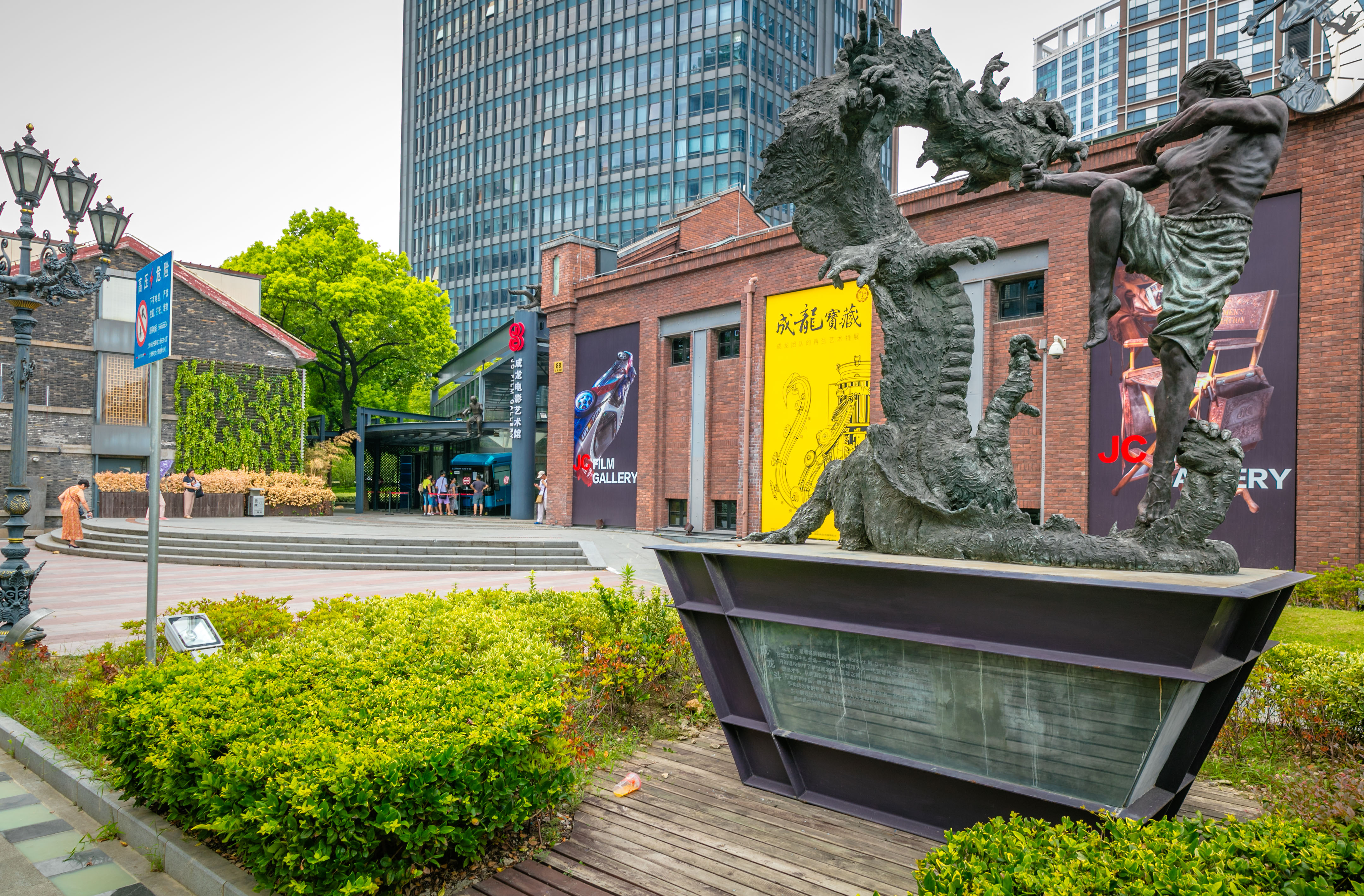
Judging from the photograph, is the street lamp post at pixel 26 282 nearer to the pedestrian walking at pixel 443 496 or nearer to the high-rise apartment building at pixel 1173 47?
the pedestrian walking at pixel 443 496

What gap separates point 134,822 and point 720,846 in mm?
3204

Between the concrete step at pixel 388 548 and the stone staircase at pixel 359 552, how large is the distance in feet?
0.05

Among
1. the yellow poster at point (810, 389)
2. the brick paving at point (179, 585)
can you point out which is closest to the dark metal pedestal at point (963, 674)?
the brick paving at point (179, 585)

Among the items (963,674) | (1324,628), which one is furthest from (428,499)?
(963,674)

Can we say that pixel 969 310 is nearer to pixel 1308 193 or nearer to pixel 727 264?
pixel 1308 193

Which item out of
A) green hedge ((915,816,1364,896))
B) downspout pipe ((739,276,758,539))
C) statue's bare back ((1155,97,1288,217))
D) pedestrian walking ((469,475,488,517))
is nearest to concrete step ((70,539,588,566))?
downspout pipe ((739,276,758,539))

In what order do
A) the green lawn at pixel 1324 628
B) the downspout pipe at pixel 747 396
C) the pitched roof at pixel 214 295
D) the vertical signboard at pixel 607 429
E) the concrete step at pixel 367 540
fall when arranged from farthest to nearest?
1. the pitched roof at pixel 214 295
2. the vertical signboard at pixel 607 429
3. the downspout pipe at pixel 747 396
4. the concrete step at pixel 367 540
5. the green lawn at pixel 1324 628

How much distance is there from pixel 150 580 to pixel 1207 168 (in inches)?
289

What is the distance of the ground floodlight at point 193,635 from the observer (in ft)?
17.8

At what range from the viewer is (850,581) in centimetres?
410

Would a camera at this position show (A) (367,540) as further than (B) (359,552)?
Yes

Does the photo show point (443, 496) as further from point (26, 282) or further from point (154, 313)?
point (154, 313)

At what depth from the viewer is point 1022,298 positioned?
1641 cm

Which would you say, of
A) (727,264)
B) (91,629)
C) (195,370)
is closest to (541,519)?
(727,264)
